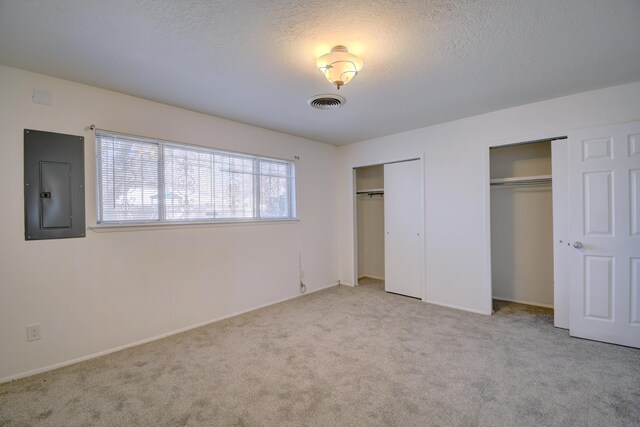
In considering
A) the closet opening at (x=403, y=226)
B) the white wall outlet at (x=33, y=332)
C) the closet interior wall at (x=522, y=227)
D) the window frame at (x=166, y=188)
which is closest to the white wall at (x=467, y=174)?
the closet opening at (x=403, y=226)

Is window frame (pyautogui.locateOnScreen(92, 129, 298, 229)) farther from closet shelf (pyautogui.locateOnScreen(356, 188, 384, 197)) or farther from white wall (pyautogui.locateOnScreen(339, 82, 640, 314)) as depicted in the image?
white wall (pyautogui.locateOnScreen(339, 82, 640, 314))

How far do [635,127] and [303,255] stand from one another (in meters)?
4.03

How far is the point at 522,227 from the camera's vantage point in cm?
396

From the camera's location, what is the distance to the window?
280 centimetres

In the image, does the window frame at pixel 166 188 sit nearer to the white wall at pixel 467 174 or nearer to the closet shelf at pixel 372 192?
the closet shelf at pixel 372 192

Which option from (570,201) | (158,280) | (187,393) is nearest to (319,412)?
(187,393)

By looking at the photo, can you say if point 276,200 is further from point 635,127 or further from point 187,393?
point 635,127

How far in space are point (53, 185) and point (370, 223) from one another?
4572mm

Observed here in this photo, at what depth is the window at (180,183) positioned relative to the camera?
280 centimetres

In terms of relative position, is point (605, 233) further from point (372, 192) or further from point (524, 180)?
point (372, 192)

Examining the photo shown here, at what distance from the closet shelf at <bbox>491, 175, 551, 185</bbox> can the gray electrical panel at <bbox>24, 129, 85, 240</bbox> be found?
185 inches

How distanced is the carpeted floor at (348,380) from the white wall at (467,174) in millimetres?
736

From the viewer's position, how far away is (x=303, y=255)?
4574mm

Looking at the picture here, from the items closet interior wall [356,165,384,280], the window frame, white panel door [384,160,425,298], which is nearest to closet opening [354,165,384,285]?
closet interior wall [356,165,384,280]
